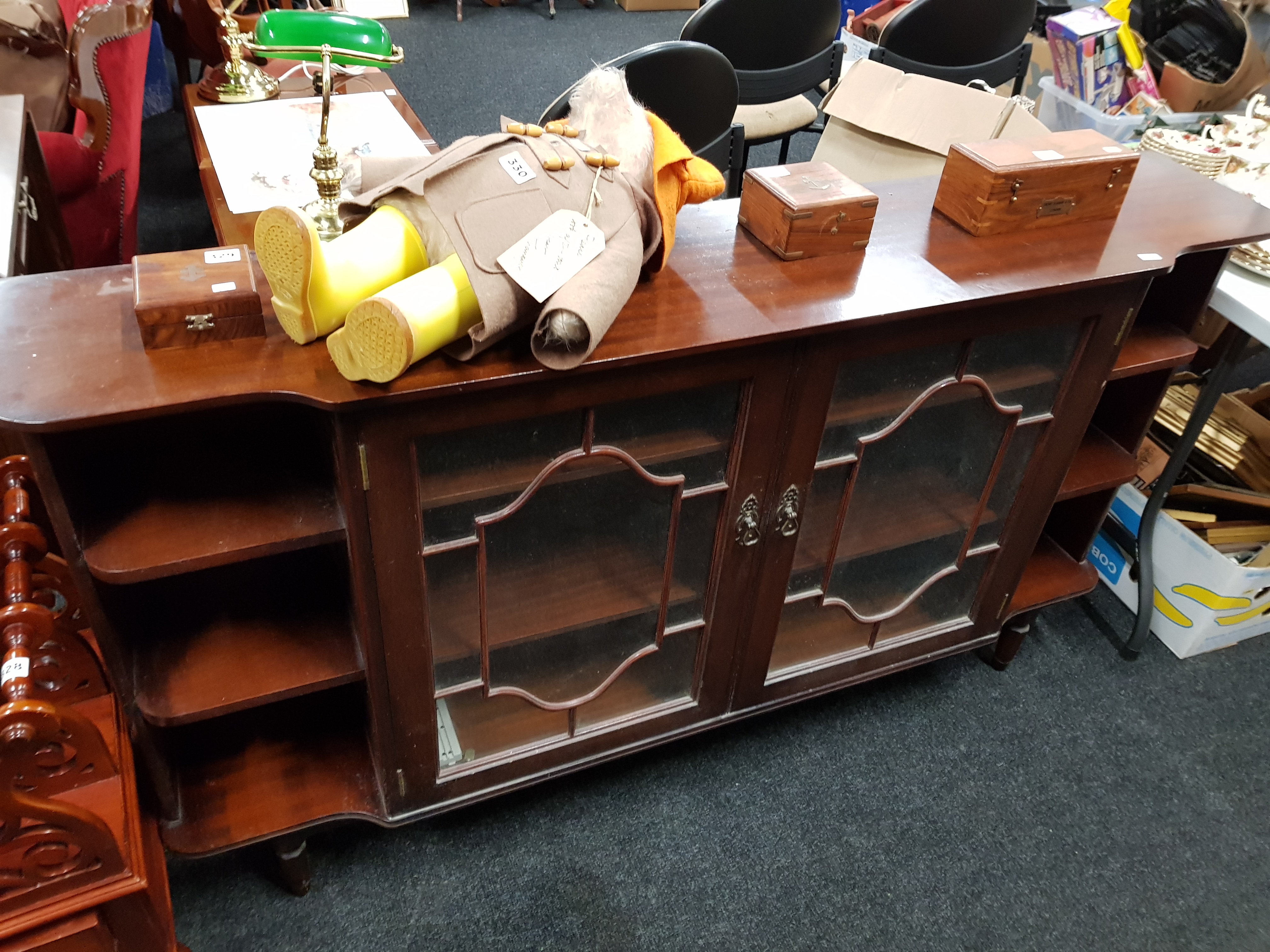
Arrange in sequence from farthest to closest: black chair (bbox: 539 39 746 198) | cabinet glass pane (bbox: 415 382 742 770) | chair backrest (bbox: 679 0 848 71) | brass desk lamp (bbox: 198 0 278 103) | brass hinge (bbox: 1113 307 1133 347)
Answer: chair backrest (bbox: 679 0 848 71), brass desk lamp (bbox: 198 0 278 103), black chair (bbox: 539 39 746 198), brass hinge (bbox: 1113 307 1133 347), cabinet glass pane (bbox: 415 382 742 770)

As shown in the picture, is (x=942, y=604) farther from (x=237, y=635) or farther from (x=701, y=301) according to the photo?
(x=237, y=635)

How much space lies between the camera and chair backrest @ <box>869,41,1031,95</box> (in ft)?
7.35

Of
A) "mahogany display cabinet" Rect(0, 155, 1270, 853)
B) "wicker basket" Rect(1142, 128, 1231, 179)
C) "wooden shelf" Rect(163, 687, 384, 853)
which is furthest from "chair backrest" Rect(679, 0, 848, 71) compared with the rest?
"wooden shelf" Rect(163, 687, 384, 853)

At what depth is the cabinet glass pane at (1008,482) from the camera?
52.8 inches

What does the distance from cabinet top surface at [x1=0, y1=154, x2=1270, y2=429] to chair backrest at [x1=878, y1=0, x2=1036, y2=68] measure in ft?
3.22

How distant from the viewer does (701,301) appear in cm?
103

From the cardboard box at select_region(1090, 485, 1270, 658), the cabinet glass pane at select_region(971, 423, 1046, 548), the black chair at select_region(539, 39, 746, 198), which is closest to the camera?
the cabinet glass pane at select_region(971, 423, 1046, 548)

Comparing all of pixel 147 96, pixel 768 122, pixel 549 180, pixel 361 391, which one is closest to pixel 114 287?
pixel 361 391

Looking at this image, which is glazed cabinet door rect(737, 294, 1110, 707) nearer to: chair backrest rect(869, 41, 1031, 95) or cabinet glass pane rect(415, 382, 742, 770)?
cabinet glass pane rect(415, 382, 742, 770)

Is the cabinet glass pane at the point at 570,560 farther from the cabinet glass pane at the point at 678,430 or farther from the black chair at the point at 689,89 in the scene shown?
the black chair at the point at 689,89

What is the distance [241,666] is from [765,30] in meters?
1.81

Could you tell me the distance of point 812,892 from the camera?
140cm

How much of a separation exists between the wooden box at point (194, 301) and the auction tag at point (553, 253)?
0.80 ft

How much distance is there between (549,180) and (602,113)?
14 centimetres
